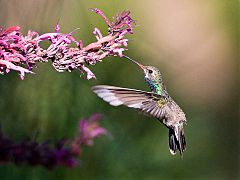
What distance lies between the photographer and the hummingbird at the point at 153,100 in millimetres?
925

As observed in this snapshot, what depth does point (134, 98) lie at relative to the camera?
1.01 meters

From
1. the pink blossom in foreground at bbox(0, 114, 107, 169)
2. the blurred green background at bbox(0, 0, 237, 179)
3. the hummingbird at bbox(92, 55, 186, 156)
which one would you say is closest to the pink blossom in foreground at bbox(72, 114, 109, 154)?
the pink blossom in foreground at bbox(0, 114, 107, 169)

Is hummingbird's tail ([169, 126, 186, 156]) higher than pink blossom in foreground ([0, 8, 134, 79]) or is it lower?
higher

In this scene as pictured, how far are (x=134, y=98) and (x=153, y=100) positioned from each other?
72mm

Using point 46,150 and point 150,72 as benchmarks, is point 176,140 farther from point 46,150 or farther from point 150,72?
point 46,150

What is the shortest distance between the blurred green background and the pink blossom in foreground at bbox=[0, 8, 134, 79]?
0.97 meters

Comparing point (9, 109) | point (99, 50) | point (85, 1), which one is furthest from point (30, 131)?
point (85, 1)

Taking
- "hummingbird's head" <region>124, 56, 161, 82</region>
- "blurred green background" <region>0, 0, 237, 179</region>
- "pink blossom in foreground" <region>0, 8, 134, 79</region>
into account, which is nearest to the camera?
"pink blossom in foreground" <region>0, 8, 134, 79</region>

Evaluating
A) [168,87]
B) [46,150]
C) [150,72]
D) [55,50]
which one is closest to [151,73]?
[150,72]

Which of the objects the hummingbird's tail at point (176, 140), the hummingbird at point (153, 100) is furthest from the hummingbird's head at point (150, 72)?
the hummingbird's tail at point (176, 140)

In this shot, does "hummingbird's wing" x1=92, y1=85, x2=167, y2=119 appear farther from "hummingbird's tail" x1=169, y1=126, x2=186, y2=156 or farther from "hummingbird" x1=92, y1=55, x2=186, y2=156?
"hummingbird's tail" x1=169, y1=126, x2=186, y2=156

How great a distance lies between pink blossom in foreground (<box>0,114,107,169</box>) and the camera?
955 millimetres

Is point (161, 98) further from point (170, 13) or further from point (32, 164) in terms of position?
point (170, 13)

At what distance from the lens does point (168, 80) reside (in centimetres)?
306
